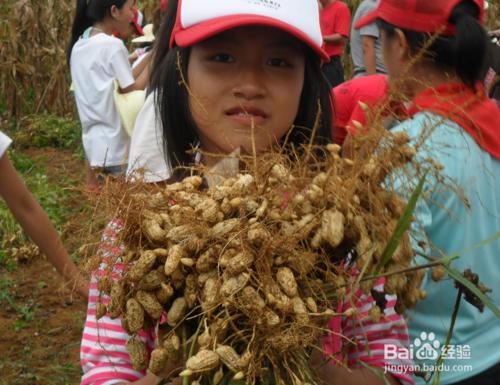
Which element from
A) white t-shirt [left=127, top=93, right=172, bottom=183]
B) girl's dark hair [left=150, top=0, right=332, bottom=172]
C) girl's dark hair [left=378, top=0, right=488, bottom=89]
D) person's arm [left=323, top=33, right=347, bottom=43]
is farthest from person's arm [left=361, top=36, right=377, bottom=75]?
girl's dark hair [left=150, top=0, right=332, bottom=172]

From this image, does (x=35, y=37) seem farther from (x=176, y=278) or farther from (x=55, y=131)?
(x=176, y=278)

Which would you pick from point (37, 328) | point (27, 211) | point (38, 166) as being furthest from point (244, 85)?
point (38, 166)

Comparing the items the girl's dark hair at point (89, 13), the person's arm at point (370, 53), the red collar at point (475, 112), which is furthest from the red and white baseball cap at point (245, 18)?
the person's arm at point (370, 53)

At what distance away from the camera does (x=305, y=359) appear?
3.80 ft

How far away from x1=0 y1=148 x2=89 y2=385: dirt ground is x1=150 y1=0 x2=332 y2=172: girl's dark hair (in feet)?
5.41

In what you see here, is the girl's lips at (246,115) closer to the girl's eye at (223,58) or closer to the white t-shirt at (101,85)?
the girl's eye at (223,58)

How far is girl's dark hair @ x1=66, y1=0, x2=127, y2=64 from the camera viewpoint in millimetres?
5055

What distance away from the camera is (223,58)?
1.55m

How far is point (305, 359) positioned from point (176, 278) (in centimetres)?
24

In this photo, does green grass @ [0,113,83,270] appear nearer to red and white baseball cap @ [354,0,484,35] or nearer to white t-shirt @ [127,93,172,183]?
white t-shirt @ [127,93,172,183]

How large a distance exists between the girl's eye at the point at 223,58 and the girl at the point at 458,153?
1.35 ft

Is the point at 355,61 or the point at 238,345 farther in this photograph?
the point at 355,61

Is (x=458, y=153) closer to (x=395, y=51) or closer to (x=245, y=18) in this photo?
(x=395, y=51)

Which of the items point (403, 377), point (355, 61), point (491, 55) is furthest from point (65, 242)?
point (355, 61)
